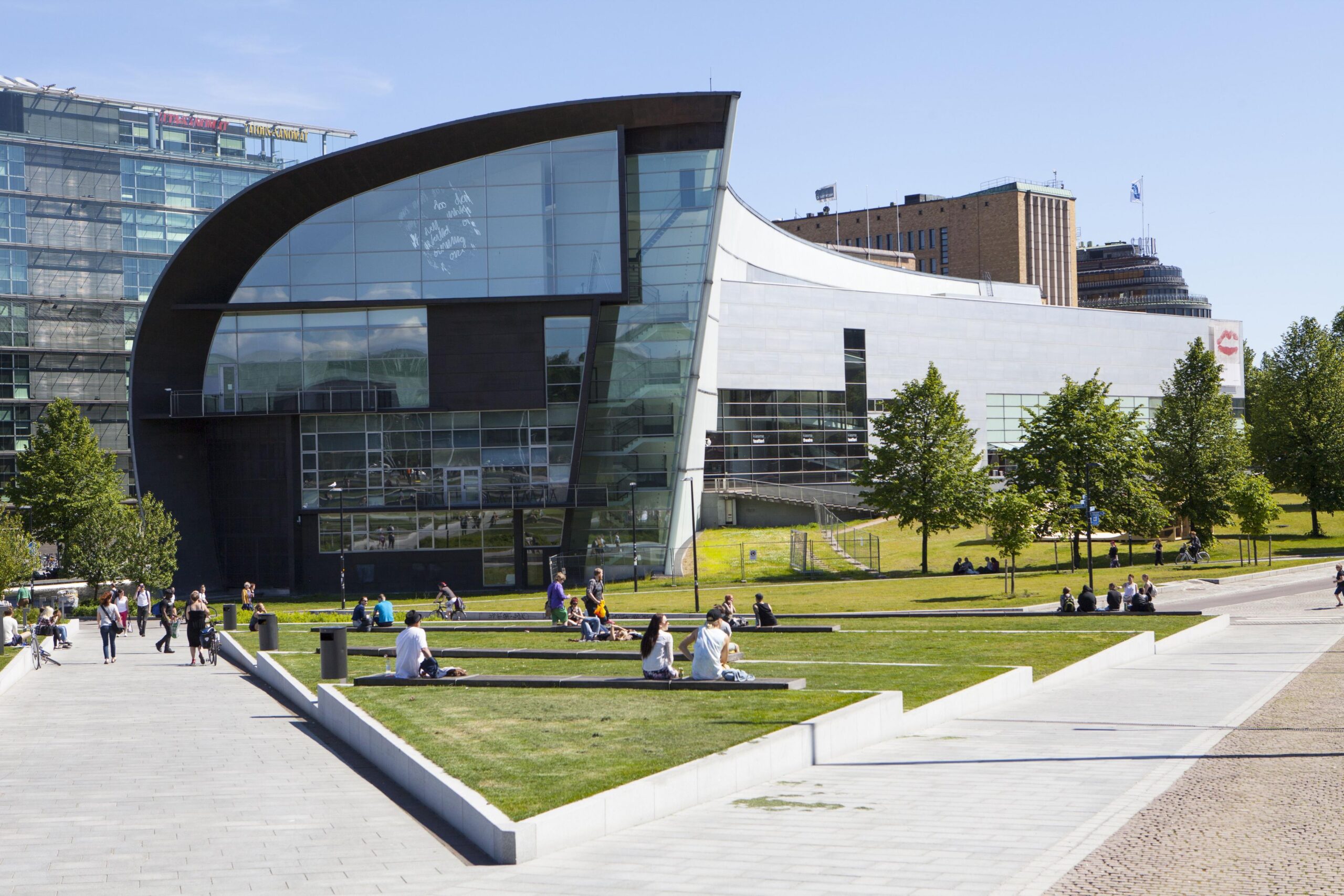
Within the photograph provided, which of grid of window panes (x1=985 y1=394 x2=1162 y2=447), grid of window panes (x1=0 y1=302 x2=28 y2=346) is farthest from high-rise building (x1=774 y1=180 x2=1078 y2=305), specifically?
grid of window panes (x1=0 y1=302 x2=28 y2=346)

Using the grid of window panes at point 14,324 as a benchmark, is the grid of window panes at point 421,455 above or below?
below

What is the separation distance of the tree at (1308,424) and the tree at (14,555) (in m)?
59.9

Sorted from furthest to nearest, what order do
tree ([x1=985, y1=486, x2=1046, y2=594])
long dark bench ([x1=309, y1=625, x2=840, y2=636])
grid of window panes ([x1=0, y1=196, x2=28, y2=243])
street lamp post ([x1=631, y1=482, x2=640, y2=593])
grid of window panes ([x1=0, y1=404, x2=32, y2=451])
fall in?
grid of window panes ([x1=0, y1=196, x2=28, y2=243]) < grid of window panes ([x1=0, y1=404, x2=32, y2=451]) < street lamp post ([x1=631, y1=482, x2=640, y2=593]) < tree ([x1=985, y1=486, x2=1046, y2=594]) < long dark bench ([x1=309, y1=625, x2=840, y2=636])

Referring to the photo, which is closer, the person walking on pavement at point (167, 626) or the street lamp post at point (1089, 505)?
the person walking on pavement at point (167, 626)

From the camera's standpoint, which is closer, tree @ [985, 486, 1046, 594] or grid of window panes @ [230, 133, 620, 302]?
tree @ [985, 486, 1046, 594]

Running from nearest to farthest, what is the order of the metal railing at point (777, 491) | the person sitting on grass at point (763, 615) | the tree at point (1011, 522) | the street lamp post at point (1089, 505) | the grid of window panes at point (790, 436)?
the person sitting on grass at point (763, 615) < the street lamp post at point (1089, 505) < the tree at point (1011, 522) < the metal railing at point (777, 491) < the grid of window panes at point (790, 436)

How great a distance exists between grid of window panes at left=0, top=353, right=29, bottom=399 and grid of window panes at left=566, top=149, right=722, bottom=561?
158 feet

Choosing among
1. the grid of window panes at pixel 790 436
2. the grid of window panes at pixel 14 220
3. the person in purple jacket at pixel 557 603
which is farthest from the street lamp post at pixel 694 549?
the grid of window panes at pixel 14 220

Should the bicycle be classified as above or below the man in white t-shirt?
below

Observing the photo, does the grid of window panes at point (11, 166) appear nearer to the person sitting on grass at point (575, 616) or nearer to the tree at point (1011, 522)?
the tree at point (1011, 522)

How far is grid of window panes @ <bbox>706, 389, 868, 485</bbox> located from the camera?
7100cm

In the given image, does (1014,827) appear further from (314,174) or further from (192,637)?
(314,174)

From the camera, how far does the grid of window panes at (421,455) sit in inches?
2224

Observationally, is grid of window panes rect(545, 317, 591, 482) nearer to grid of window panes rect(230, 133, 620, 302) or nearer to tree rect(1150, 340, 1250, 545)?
grid of window panes rect(230, 133, 620, 302)
